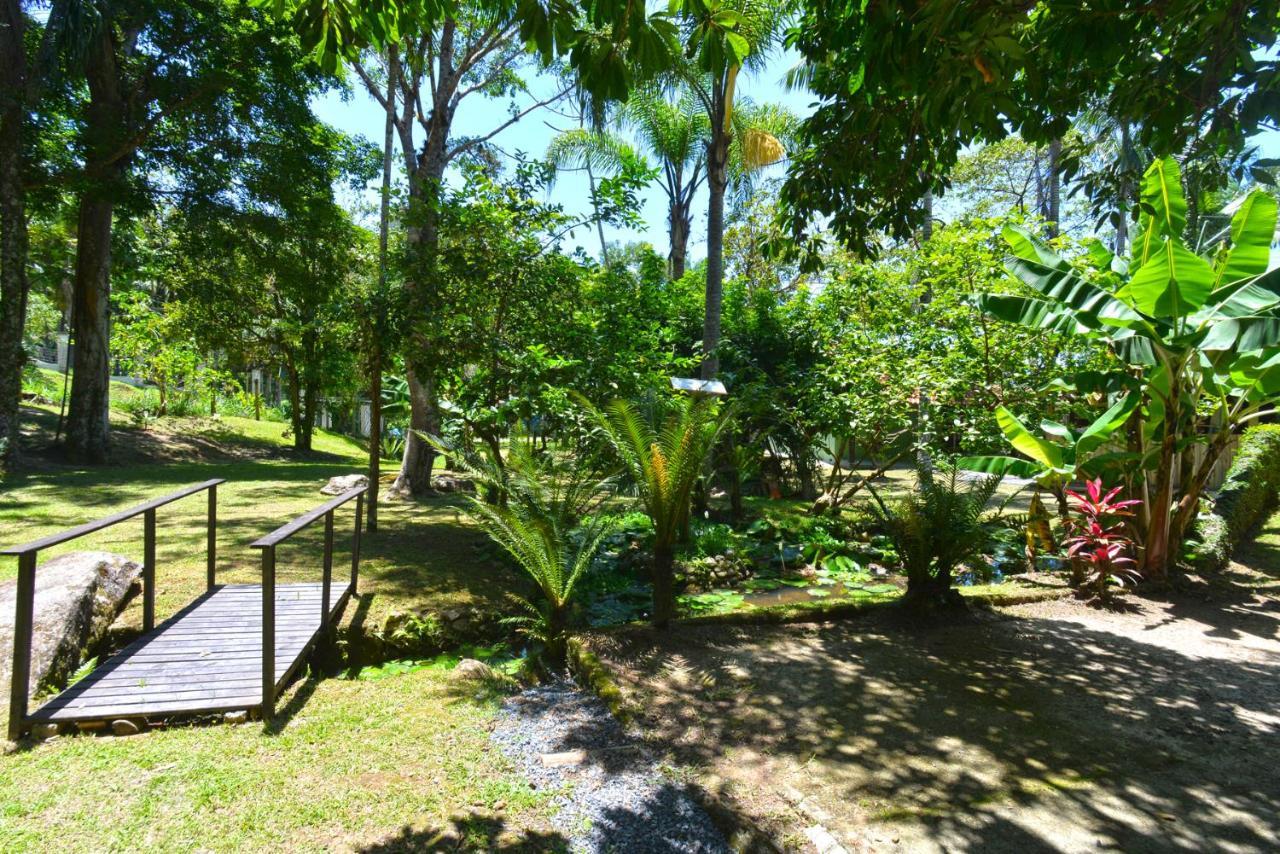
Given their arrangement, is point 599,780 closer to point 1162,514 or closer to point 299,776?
point 299,776

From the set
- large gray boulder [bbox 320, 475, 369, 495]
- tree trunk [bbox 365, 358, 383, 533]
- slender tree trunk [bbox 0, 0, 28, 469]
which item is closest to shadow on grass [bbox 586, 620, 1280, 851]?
tree trunk [bbox 365, 358, 383, 533]

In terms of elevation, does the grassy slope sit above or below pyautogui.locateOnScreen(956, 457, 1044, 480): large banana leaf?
below

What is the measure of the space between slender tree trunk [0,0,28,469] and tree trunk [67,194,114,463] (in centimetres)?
126

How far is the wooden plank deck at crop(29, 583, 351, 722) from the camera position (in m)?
3.66

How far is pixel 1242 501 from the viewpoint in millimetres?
8320

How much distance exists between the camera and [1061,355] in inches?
346

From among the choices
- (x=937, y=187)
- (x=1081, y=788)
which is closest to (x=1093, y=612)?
(x=1081, y=788)

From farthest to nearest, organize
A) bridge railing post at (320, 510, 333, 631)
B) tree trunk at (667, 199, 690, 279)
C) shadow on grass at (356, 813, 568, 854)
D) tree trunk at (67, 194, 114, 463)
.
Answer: tree trunk at (667, 199, 690, 279) < tree trunk at (67, 194, 114, 463) < bridge railing post at (320, 510, 333, 631) < shadow on grass at (356, 813, 568, 854)

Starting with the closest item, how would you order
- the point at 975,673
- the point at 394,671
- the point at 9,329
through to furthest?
1. the point at 975,673
2. the point at 394,671
3. the point at 9,329

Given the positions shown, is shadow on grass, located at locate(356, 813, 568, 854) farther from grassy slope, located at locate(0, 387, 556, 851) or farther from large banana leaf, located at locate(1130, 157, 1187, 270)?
large banana leaf, located at locate(1130, 157, 1187, 270)

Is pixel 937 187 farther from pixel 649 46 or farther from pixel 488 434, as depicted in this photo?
pixel 488 434

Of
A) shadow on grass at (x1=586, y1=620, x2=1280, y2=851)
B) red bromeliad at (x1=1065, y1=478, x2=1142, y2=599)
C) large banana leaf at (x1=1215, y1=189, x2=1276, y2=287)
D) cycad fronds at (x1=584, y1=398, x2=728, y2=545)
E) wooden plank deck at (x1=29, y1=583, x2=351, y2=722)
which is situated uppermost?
large banana leaf at (x1=1215, y1=189, x2=1276, y2=287)

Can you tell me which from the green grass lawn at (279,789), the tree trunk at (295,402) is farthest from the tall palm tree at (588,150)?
the green grass lawn at (279,789)

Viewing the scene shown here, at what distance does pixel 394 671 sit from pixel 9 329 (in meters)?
11.1
